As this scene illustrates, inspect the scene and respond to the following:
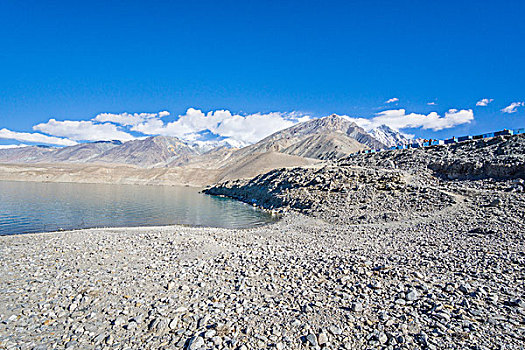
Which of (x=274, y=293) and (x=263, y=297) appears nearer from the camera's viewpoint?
(x=263, y=297)

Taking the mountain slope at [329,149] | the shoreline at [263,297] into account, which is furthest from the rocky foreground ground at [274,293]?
the mountain slope at [329,149]

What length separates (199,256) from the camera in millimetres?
12305

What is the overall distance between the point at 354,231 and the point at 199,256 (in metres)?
12.4

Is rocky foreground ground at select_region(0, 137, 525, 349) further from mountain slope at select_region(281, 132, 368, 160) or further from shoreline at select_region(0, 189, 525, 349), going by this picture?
mountain slope at select_region(281, 132, 368, 160)

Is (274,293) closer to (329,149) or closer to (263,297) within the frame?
(263,297)

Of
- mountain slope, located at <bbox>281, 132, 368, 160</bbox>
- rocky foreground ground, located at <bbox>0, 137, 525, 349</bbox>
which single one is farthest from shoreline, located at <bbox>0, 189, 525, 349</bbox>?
mountain slope, located at <bbox>281, 132, 368, 160</bbox>

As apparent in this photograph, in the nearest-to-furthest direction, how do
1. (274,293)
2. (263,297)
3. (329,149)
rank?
1. (263,297)
2. (274,293)
3. (329,149)

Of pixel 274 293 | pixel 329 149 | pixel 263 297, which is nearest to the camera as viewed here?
pixel 263 297

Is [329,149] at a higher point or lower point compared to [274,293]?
higher

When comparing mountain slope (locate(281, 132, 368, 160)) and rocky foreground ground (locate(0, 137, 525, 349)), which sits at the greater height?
mountain slope (locate(281, 132, 368, 160))

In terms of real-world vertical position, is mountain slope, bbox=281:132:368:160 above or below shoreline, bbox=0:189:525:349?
above

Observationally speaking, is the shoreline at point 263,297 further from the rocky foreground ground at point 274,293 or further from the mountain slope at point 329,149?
the mountain slope at point 329,149

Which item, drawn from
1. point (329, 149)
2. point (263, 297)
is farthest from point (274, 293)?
point (329, 149)

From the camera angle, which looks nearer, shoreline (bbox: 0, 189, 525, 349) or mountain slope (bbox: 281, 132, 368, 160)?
shoreline (bbox: 0, 189, 525, 349)
